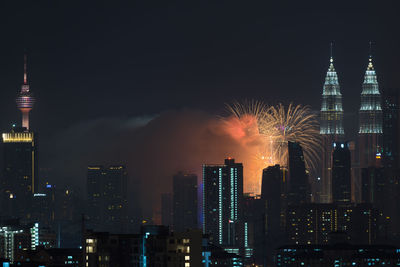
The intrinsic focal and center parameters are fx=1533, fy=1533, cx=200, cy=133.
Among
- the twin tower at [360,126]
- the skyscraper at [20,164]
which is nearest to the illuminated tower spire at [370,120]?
the twin tower at [360,126]

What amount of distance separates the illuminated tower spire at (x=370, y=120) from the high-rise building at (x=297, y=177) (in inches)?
256

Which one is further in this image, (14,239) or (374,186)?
(374,186)

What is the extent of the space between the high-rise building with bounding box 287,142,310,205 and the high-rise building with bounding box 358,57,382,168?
649 centimetres

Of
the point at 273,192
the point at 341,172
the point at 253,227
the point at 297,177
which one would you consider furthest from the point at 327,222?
the point at 341,172

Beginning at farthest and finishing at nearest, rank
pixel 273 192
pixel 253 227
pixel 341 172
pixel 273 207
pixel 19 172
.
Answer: pixel 19 172, pixel 341 172, pixel 273 192, pixel 273 207, pixel 253 227

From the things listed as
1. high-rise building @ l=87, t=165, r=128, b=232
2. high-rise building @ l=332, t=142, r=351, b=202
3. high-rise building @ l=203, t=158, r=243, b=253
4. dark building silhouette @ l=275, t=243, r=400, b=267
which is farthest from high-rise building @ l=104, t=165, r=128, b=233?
dark building silhouette @ l=275, t=243, r=400, b=267

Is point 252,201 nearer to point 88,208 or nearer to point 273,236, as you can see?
point 273,236

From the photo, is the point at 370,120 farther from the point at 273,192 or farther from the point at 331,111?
the point at 273,192

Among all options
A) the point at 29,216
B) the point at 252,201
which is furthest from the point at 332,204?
the point at 29,216

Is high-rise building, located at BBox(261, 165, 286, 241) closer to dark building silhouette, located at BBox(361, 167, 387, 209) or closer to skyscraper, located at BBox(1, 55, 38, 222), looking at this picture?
dark building silhouette, located at BBox(361, 167, 387, 209)

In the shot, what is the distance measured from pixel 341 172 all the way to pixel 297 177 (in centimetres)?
424

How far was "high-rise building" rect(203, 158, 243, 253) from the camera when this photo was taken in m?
73.6

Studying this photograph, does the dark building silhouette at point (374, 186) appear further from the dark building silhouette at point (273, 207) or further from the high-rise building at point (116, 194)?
the high-rise building at point (116, 194)

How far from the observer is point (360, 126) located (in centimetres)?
8981
